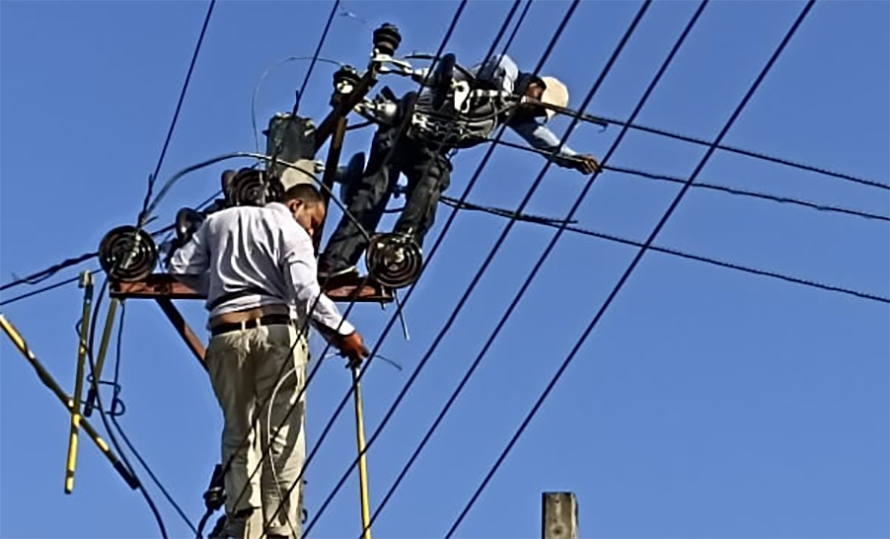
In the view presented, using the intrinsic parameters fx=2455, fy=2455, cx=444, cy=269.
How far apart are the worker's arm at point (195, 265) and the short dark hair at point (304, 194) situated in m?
0.35

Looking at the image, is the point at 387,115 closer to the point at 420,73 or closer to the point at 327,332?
the point at 420,73

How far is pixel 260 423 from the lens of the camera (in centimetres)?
915

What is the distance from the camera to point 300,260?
9.08 metres

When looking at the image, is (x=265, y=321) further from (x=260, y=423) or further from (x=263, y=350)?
(x=260, y=423)

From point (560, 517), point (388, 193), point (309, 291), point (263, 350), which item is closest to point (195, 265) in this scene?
point (263, 350)

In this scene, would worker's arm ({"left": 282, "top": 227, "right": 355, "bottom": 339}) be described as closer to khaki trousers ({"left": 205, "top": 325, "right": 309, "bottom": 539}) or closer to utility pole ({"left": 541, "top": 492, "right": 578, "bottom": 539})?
khaki trousers ({"left": 205, "top": 325, "right": 309, "bottom": 539})

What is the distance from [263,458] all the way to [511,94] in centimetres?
196

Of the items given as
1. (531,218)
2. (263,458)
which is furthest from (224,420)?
(531,218)

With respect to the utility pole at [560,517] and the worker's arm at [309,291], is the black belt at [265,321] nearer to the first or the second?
the worker's arm at [309,291]

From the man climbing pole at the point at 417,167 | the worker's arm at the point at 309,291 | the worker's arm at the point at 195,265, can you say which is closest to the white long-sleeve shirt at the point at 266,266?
the worker's arm at the point at 309,291

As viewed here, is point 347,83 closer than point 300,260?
No

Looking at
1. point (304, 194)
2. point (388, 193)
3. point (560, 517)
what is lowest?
point (560, 517)

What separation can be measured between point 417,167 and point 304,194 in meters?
0.94

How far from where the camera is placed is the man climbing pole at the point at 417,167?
1001 centimetres
